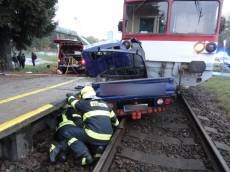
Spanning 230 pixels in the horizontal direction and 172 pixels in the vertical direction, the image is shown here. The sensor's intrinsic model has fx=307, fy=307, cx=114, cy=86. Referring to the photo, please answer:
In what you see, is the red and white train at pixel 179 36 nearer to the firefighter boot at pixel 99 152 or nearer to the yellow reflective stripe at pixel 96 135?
the yellow reflective stripe at pixel 96 135

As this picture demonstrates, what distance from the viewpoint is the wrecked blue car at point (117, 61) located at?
8.18 meters

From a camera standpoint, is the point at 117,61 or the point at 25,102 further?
the point at 117,61

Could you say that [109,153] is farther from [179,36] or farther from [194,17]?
[194,17]

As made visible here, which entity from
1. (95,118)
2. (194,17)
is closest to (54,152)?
(95,118)

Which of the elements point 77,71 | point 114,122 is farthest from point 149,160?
point 77,71

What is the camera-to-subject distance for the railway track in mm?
4859

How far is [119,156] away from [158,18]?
535 centimetres

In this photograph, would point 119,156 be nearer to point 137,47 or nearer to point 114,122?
point 114,122

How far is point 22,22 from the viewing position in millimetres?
16422

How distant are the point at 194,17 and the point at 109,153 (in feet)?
18.1

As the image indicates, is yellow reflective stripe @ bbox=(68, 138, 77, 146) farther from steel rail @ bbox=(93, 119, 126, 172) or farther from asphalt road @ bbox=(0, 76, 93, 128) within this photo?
asphalt road @ bbox=(0, 76, 93, 128)

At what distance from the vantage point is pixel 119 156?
17.1 feet

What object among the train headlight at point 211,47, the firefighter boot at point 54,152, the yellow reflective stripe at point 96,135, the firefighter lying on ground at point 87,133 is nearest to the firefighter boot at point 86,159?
the firefighter lying on ground at point 87,133

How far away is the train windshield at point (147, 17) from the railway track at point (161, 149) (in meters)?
A: 3.11
